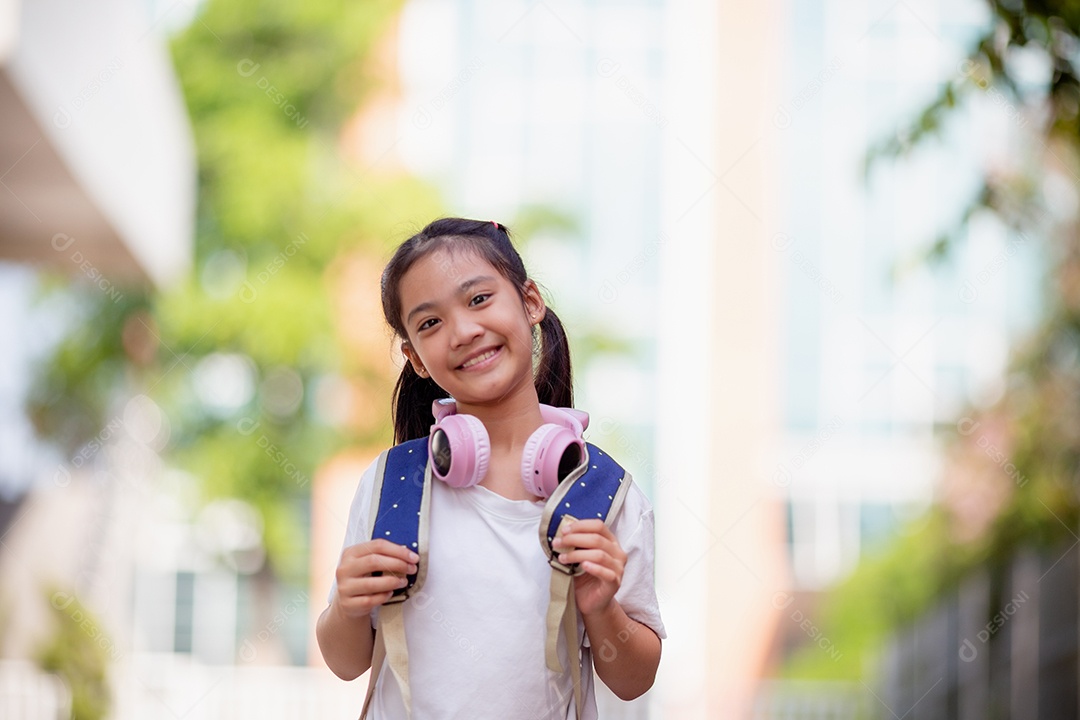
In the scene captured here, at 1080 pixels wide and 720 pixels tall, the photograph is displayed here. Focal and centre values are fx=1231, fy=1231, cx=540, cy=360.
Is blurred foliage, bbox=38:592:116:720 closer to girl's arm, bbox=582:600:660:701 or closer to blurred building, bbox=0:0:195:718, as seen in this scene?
blurred building, bbox=0:0:195:718

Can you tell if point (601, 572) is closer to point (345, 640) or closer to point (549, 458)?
point (549, 458)

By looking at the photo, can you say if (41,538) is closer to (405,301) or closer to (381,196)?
(381,196)

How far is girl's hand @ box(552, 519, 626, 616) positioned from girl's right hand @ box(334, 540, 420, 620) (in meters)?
0.21

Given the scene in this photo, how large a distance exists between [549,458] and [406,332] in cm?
34

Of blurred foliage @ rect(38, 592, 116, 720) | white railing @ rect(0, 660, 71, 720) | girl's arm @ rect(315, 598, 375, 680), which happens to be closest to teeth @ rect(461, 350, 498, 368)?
girl's arm @ rect(315, 598, 375, 680)

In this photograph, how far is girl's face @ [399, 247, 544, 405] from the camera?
5.87 ft

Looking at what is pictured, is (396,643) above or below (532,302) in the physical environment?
below

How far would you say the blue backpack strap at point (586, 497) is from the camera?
1654 mm

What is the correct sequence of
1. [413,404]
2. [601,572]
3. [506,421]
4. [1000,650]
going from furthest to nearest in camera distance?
[1000,650]
[413,404]
[506,421]
[601,572]

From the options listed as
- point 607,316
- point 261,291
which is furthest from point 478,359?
point 607,316

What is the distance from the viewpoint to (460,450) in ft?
5.68

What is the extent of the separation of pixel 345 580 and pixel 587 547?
0.33m

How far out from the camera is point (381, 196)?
1263 cm

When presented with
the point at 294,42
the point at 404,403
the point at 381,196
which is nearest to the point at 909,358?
the point at 381,196
